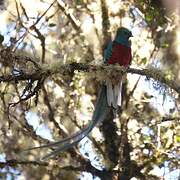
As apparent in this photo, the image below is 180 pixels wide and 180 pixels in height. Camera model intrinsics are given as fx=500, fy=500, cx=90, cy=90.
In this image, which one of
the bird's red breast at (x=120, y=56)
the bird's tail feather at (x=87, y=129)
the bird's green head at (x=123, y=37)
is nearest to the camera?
the bird's tail feather at (x=87, y=129)

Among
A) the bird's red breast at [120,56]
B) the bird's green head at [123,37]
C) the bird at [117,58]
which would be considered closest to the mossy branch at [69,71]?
the bird at [117,58]

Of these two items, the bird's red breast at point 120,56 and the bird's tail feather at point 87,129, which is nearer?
the bird's tail feather at point 87,129

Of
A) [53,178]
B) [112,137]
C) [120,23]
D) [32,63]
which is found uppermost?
[120,23]

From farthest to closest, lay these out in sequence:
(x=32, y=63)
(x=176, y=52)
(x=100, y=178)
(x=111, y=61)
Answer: (x=176, y=52) < (x=100, y=178) < (x=111, y=61) < (x=32, y=63)

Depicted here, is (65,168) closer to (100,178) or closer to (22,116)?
(100,178)

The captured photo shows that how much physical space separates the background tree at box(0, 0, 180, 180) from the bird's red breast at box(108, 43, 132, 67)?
1.42ft

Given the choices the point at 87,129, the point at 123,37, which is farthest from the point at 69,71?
the point at 123,37

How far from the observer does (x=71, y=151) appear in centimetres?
390

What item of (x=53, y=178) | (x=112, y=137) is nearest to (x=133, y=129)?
(x=112, y=137)

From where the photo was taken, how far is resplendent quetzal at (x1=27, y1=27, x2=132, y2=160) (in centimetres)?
236

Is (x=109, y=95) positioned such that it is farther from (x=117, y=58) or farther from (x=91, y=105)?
(x=91, y=105)

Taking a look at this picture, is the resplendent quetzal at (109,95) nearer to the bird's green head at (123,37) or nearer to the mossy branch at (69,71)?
→ the bird's green head at (123,37)

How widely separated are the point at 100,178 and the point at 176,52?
48.5 inches

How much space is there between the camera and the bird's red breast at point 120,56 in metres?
3.07
